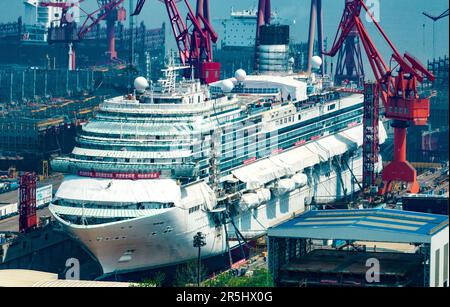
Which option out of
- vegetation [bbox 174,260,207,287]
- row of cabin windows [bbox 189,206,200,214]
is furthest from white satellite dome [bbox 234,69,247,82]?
vegetation [bbox 174,260,207,287]

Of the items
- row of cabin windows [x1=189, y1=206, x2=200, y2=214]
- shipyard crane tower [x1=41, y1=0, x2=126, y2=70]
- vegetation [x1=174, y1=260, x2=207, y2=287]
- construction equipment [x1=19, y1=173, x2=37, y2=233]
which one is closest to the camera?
vegetation [x1=174, y1=260, x2=207, y2=287]

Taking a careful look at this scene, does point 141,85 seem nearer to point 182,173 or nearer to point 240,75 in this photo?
point 182,173

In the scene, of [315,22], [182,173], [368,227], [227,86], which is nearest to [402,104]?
[227,86]

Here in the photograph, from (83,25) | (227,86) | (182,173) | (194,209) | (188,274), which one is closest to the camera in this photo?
(188,274)

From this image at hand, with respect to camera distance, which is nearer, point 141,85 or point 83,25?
point 141,85

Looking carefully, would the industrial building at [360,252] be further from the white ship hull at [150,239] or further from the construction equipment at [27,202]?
the construction equipment at [27,202]

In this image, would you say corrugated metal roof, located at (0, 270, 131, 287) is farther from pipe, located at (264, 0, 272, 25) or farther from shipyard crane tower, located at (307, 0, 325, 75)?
shipyard crane tower, located at (307, 0, 325, 75)

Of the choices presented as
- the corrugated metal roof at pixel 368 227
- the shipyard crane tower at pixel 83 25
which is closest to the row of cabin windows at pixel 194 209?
the corrugated metal roof at pixel 368 227

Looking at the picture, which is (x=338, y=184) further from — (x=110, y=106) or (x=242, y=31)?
(x=242, y=31)

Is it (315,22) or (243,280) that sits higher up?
(315,22)
